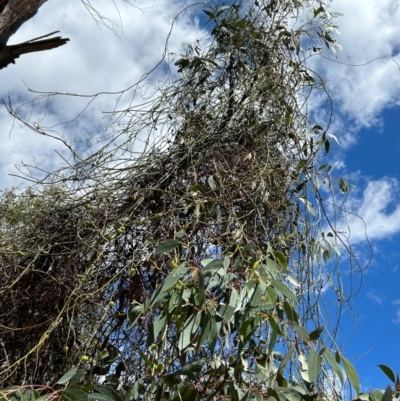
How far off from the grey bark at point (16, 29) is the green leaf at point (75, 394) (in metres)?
0.70

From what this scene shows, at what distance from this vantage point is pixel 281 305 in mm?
1064

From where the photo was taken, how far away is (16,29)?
117 cm

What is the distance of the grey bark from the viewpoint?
1.14 meters

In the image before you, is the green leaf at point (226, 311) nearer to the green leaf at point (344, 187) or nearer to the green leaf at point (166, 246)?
the green leaf at point (166, 246)

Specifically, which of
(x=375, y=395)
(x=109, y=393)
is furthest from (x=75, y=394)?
(x=375, y=395)

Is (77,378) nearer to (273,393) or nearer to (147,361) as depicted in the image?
(147,361)

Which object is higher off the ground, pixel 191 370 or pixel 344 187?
pixel 344 187

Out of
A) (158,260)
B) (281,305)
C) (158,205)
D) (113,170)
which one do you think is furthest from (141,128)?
(281,305)

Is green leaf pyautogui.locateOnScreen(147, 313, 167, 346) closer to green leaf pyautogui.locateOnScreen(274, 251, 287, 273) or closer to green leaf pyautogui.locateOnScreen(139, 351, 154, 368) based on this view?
green leaf pyautogui.locateOnScreen(139, 351, 154, 368)

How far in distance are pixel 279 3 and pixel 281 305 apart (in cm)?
121

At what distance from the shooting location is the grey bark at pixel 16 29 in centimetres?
114

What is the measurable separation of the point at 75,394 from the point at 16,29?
766mm

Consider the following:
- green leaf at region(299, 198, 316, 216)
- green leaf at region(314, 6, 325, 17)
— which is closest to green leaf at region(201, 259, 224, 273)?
green leaf at region(299, 198, 316, 216)

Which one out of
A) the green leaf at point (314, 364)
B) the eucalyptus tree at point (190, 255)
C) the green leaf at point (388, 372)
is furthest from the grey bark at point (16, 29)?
the green leaf at point (388, 372)
